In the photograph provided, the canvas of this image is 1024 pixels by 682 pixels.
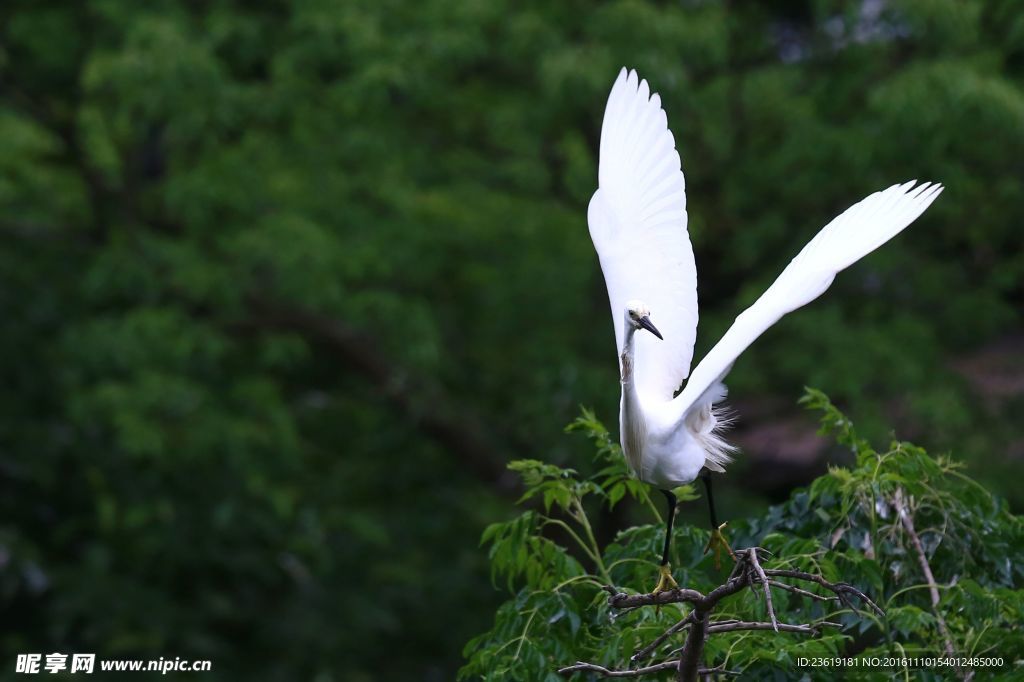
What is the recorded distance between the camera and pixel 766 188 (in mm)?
7789

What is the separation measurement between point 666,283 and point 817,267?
0.63 metres

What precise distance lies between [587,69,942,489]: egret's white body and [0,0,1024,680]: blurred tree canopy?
3.01m

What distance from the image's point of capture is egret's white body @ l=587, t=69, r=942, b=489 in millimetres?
3287

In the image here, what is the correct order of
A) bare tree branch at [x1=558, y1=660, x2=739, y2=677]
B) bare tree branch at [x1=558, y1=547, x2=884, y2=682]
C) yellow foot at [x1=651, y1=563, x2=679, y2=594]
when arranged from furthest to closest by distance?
yellow foot at [x1=651, y1=563, x2=679, y2=594], bare tree branch at [x1=558, y1=660, x2=739, y2=677], bare tree branch at [x1=558, y1=547, x2=884, y2=682]

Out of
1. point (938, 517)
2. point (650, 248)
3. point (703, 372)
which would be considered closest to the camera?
point (703, 372)

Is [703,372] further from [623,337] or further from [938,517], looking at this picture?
[938,517]

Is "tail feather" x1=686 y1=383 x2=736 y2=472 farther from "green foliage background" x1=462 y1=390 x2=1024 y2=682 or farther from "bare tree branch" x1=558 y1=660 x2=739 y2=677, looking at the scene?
"bare tree branch" x1=558 y1=660 x2=739 y2=677

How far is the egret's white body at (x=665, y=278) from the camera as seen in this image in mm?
3287

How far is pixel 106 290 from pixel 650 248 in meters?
5.11

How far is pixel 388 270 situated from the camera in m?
8.11

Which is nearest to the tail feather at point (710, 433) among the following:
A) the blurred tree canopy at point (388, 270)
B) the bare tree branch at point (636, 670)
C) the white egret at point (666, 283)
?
the white egret at point (666, 283)

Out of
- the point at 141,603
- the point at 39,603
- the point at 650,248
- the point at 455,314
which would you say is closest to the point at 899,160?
the point at 455,314

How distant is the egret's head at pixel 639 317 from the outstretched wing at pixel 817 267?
0.15 meters

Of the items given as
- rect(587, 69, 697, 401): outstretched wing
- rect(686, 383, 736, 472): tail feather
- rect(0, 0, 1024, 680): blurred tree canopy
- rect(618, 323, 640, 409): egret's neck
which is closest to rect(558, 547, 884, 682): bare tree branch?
rect(618, 323, 640, 409): egret's neck
